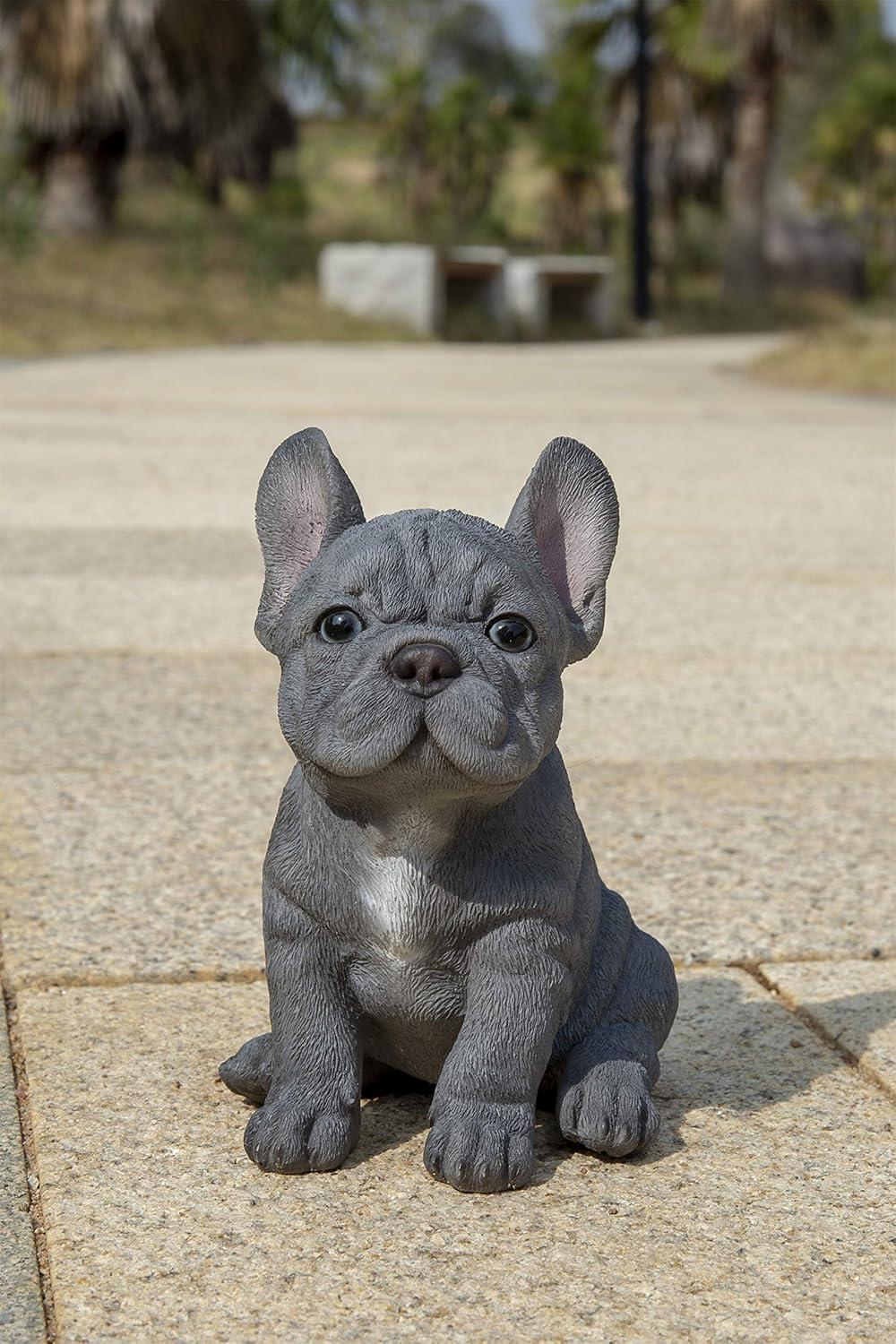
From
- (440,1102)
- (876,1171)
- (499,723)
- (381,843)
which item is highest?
(499,723)

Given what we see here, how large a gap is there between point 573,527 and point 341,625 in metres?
0.39

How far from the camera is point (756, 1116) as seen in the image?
2607 mm

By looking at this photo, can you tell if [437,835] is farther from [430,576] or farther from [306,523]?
[306,523]

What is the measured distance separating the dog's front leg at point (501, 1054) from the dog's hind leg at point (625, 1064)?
11cm

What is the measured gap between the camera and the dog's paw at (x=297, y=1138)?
2.35 metres

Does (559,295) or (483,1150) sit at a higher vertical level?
(559,295)

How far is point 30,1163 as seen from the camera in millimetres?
2428

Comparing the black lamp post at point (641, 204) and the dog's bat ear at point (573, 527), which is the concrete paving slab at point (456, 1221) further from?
the black lamp post at point (641, 204)

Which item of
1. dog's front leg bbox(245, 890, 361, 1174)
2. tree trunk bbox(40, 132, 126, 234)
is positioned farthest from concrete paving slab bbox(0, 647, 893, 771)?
tree trunk bbox(40, 132, 126, 234)

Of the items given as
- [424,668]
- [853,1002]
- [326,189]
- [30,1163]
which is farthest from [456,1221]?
[326,189]

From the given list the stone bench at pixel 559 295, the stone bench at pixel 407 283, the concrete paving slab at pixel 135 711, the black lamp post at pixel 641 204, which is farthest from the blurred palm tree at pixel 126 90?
the concrete paving slab at pixel 135 711

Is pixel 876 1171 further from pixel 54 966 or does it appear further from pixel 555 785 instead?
pixel 54 966

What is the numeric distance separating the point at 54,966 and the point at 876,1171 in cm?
145

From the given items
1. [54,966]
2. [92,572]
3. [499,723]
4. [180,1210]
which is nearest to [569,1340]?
[180,1210]
